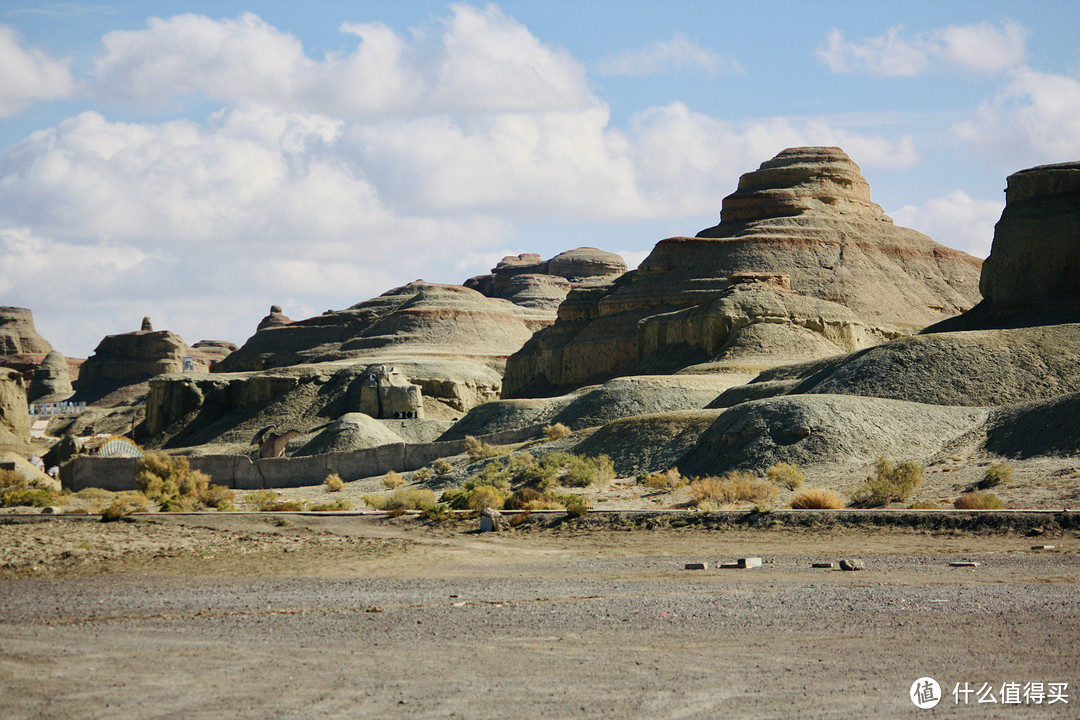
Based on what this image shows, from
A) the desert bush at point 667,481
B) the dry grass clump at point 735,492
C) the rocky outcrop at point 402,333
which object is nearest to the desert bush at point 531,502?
the dry grass clump at point 735,492

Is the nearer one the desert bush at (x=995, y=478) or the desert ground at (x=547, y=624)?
the desert ground at (x=547, y=624)

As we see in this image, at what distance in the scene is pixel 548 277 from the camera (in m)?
176

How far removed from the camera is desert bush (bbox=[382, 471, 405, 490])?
40.8 m

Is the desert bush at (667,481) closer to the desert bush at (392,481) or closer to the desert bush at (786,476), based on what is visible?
the desert bush at (786,476)

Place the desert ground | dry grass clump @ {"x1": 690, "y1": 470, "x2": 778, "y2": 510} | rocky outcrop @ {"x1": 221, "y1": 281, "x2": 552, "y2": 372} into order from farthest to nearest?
rocky outcrop @ {"x1": 221, "y1": 281, "x2": 552, "y2": 372}, dry grass clump @ {"x1": 690, "y1": 470, "x2": 778, "y2": 510}, the desert ground

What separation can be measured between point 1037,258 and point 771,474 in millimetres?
27682

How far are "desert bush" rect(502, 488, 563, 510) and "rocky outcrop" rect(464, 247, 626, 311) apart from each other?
435 feet

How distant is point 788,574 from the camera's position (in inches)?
679

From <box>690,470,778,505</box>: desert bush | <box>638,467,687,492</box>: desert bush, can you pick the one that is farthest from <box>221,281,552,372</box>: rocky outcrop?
<box>690,470,778,505</box>: desert bush

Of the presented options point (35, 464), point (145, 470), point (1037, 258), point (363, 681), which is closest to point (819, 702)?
point (363, 681)

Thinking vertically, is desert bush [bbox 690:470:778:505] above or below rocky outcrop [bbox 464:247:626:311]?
below

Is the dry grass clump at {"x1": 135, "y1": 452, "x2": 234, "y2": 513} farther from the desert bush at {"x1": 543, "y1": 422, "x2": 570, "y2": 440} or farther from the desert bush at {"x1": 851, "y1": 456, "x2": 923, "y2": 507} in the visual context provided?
the desert bush at {"x1": 851, "y1": 456, "x2": 923, "y2": 507}

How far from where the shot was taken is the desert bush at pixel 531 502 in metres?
28.9

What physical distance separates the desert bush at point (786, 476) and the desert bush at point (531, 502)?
5.69m
